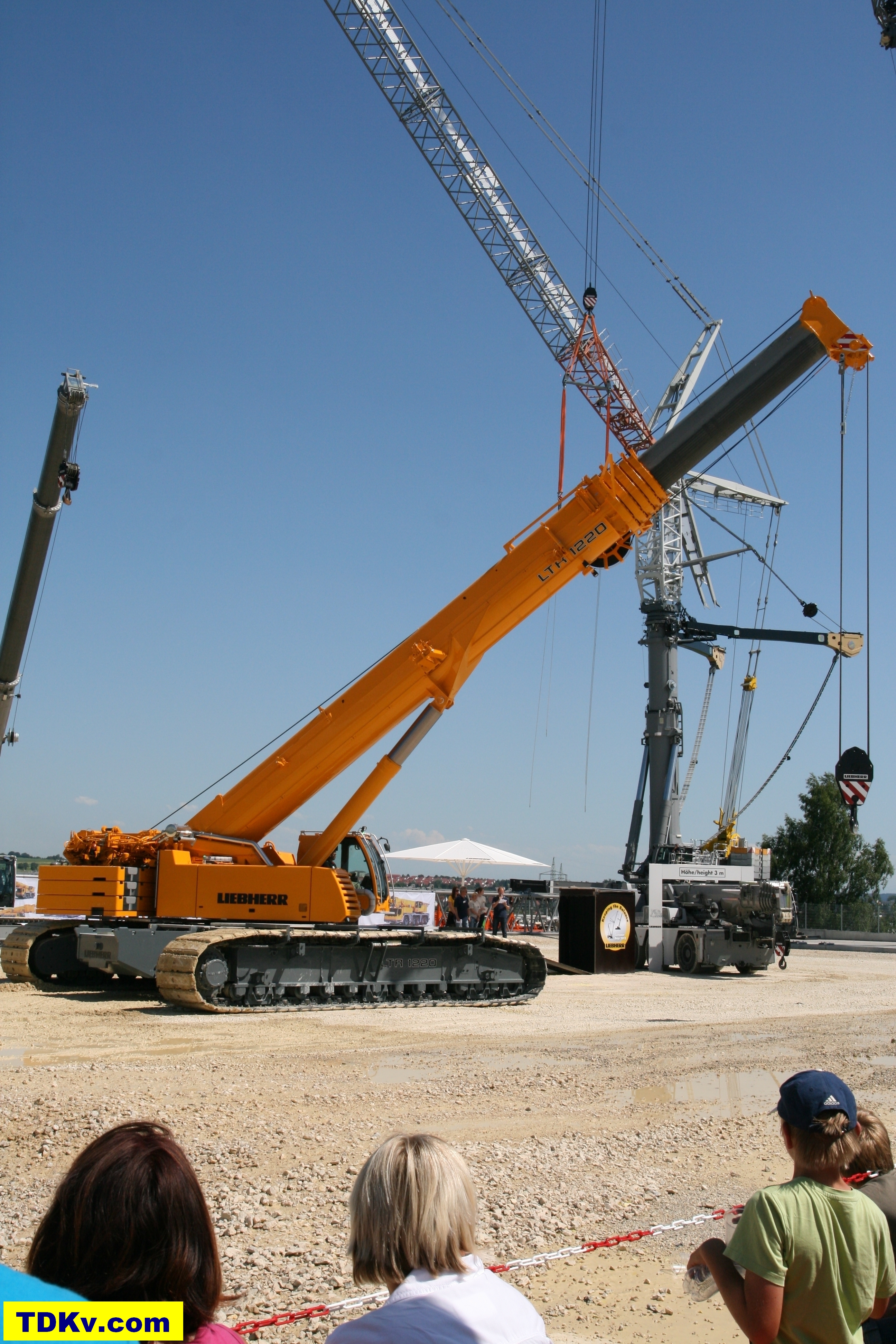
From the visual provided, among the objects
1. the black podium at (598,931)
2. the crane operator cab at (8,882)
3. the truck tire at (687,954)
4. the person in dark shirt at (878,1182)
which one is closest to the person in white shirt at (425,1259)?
the person in dark shirt at (878,1182)

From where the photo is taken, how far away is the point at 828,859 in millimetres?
49031

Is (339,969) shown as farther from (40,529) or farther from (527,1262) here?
(527,1262)

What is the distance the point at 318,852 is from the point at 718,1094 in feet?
23.5

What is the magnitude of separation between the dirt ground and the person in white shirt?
2.53 meters

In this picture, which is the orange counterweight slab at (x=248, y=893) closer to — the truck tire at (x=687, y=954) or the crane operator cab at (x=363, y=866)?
the crane operator cab at (x=363, y=866)

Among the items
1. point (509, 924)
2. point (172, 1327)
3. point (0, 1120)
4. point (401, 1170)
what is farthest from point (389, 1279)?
point (509, 924)

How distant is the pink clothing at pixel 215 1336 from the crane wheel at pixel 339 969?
11.1 metres

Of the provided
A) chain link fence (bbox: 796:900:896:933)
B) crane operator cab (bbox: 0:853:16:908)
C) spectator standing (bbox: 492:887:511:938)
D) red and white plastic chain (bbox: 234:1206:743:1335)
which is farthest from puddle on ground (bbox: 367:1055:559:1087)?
chain link fence (bbox: 796:900:896:933)

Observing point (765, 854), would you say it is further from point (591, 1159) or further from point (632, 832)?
point (591, 1159)

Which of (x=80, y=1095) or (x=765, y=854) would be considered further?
(x=765, y=854)

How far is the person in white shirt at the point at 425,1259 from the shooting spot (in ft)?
6.95

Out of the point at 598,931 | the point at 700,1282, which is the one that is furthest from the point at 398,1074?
the point at 598,931

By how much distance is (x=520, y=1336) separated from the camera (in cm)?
216

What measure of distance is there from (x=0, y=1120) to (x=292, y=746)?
7.32m
